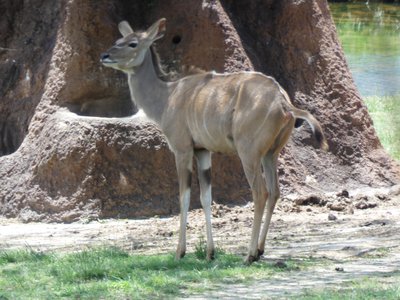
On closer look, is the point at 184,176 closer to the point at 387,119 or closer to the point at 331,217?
the point at 331,217

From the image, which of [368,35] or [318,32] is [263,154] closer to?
[318,32]

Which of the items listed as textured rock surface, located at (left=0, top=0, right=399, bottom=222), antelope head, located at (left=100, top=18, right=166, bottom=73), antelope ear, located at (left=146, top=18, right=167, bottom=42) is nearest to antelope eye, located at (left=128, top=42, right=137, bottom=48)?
antelope head, located at (left=100, top=18, right=166, bottom=73)

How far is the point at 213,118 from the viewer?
862 centimetres

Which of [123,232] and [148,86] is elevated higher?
[148,86]

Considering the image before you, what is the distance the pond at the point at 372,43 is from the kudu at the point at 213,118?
31.6ft

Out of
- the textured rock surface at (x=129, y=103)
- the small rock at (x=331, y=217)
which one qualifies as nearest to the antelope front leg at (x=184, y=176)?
the small rock at (x=331, y=217)

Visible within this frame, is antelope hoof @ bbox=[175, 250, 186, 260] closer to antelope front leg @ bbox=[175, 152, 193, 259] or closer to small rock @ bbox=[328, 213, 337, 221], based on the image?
antelope front leg @ bbox=[175, 152, 193, 259]

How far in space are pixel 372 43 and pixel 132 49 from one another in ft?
48.6

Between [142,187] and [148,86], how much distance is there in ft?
5.90

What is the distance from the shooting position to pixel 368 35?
2470cm

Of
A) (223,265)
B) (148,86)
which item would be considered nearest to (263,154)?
(223,265)

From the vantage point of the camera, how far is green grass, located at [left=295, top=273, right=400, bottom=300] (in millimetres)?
6637

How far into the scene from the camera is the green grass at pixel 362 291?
21.8 ft

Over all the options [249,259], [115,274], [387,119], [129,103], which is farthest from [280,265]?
[387,119]
